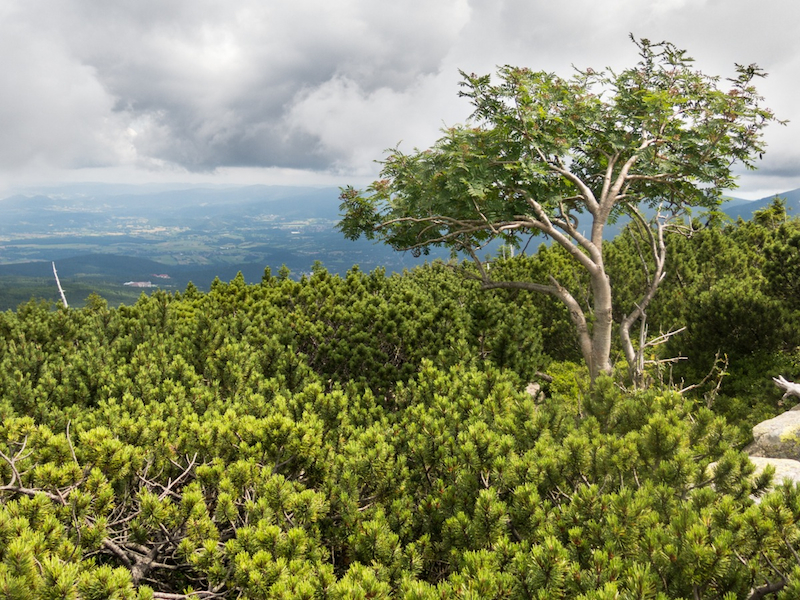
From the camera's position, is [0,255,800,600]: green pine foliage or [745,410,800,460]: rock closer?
[0,255,800,600]: green pine foliage

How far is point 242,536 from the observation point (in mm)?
3061

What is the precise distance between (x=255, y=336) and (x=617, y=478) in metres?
6.51

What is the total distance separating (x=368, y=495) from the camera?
13.9ft

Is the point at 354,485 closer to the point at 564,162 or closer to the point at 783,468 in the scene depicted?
the point at 783,468

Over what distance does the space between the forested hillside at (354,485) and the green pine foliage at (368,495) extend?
0.02m

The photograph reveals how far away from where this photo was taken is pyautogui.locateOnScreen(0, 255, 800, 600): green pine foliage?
253 centimetres

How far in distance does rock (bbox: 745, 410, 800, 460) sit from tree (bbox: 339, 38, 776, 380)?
248 cm

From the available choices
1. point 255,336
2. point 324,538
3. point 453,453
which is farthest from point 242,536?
point 255,336

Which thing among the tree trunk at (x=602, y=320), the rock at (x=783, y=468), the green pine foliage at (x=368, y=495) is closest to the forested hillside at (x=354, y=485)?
the green pine foliage at (x=368, y=495)

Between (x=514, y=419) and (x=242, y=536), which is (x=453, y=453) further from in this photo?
(x=242, y=536)

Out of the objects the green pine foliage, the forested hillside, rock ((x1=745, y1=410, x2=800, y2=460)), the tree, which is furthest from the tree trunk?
the green pine foliage

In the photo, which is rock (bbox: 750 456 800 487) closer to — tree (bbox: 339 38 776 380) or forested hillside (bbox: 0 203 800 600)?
forested hillside (bbox: 0 203 800 600)

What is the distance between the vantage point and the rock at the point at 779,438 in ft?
19.0

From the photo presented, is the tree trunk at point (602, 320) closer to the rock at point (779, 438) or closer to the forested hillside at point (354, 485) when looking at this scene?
the rock at point (779, 438)
